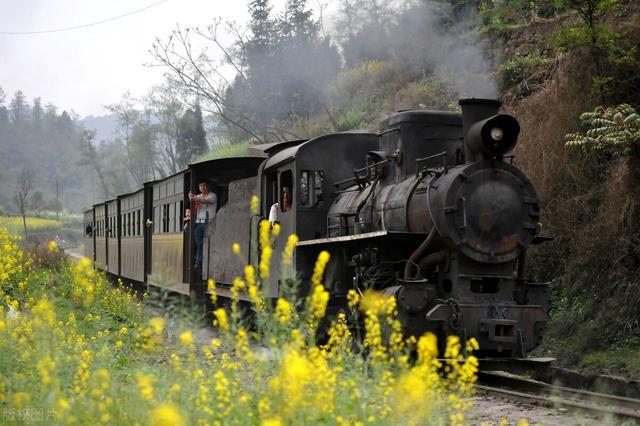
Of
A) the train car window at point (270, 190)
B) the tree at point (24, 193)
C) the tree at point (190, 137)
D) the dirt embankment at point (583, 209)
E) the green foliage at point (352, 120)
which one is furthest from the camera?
the tree at point (190, 137)

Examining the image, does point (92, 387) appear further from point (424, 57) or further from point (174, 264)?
point (424, 57)

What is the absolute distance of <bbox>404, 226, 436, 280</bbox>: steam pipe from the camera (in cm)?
937

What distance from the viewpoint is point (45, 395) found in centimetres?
467

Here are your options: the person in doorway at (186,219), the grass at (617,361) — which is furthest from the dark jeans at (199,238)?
the grass at (617,361)

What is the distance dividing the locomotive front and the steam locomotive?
0.01 metres

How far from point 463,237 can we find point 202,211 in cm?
821

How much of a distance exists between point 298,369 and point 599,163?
396 inches

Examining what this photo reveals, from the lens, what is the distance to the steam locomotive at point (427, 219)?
9.20m

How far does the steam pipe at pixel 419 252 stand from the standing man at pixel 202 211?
7.24m

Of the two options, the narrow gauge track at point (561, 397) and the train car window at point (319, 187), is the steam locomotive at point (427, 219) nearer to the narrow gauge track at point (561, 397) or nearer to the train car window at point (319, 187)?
the train car window at point (319, 187)

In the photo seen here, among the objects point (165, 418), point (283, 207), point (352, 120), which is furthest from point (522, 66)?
point (352, 120)

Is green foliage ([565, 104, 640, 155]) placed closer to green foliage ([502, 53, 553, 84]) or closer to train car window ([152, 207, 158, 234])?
green foliage ([502, 53, 553, 84])

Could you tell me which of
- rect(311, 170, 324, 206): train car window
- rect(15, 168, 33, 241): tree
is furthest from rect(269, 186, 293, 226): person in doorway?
rect(15, 168, 33, 241): tree

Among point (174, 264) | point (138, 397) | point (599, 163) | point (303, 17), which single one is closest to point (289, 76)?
point (303, 17)
